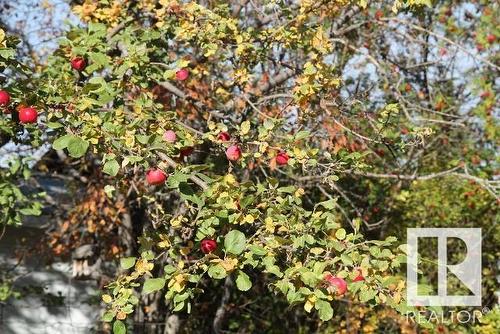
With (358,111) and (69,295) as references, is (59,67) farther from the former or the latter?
(69,295)

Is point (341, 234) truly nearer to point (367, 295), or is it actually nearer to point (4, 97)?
point (367, 295)

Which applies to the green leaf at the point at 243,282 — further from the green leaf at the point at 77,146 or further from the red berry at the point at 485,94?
the red berry at the point at 485,94

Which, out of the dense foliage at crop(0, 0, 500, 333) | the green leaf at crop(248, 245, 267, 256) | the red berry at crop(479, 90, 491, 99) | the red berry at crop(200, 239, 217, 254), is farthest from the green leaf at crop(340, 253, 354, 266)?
the red berry at crop(479, 90, 491, 99)

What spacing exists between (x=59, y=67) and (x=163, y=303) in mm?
3128

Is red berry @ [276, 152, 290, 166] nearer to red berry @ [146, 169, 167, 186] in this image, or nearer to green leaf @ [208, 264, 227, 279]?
red berry @ [146, 169, 167, 186]

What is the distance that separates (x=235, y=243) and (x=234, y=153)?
0.73 meters

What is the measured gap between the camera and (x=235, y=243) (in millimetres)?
2943

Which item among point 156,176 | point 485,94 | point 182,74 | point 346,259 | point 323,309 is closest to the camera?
point 323,309

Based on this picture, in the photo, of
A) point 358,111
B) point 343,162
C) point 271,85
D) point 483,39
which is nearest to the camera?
point 343,162

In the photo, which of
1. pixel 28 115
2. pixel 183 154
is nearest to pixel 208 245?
pixel 183 154

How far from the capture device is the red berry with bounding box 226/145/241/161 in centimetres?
353

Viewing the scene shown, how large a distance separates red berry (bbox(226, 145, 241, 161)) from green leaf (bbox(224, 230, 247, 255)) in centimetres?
67

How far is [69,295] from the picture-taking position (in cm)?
955

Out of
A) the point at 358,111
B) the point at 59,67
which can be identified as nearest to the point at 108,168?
the point at 59,67
